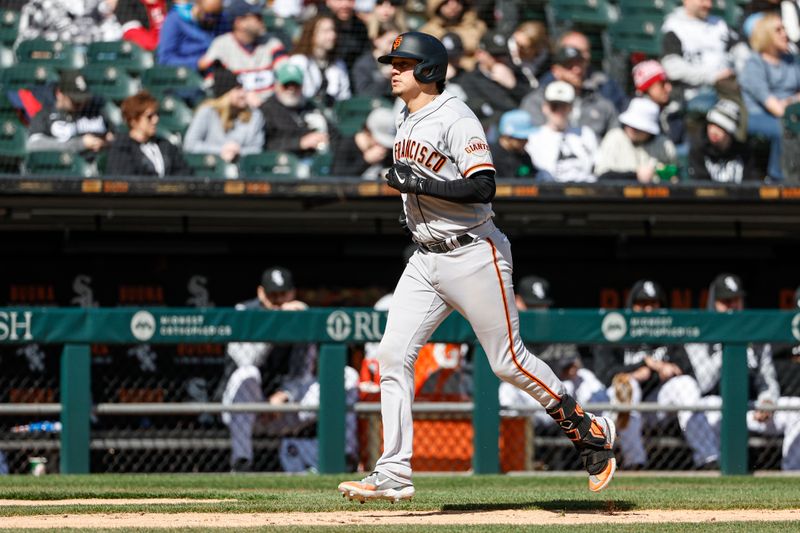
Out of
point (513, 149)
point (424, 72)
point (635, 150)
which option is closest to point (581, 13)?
point (635, 150)

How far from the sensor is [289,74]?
400 inches

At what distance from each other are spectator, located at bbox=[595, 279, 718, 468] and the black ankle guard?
3.01 meters

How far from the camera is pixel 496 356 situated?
4805mm

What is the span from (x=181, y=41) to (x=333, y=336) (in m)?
3.96

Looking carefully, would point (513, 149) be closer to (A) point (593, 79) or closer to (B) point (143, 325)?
(A) point (593, 79)

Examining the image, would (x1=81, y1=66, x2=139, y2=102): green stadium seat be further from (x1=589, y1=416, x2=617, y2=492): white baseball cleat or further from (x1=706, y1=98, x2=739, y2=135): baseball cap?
(x1=589, y1=416, x2=617, y2=492): white baseball cleat

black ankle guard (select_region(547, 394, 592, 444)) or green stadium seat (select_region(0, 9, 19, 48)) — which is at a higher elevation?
green stadium seat (select_region(0, 9, 19, 48))

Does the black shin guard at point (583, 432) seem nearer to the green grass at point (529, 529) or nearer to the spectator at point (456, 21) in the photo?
the green grass at point (529, 529)

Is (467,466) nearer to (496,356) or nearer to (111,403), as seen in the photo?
(111,403)

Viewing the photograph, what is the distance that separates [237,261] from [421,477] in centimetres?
314

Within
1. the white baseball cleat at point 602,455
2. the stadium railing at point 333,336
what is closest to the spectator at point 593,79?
the stadium railing at point 333,336

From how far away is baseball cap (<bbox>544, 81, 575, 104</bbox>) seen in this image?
399 inches

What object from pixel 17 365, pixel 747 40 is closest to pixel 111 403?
pixel 17 365

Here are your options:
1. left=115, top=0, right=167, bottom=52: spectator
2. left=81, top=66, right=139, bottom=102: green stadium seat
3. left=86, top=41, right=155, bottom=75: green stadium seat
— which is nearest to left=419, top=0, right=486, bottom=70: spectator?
A: left=115, top=0, right=167, bottom=52: spectator
